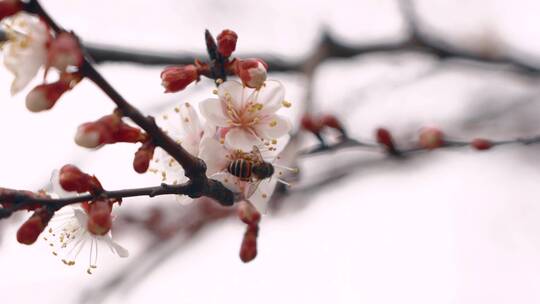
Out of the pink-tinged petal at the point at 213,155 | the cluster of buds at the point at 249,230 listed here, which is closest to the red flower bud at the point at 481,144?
the cluster of buds at the point at 249,230

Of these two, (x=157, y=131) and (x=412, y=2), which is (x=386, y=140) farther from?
(x=157, y=131)

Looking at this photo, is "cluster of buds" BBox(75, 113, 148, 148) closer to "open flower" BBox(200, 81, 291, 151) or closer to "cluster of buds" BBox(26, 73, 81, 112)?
"cluster of buds" BBox(26, 73, 81, 112)

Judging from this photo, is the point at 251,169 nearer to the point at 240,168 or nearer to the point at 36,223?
the point at 240,168

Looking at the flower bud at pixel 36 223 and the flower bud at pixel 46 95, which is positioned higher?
the flower bud at pixel 46 95

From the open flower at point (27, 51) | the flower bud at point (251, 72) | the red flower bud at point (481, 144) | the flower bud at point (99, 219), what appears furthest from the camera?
the red flower bud at point (481, 144)

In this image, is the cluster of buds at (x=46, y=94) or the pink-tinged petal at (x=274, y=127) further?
the pink-tinged petal at (x=274, y=127)

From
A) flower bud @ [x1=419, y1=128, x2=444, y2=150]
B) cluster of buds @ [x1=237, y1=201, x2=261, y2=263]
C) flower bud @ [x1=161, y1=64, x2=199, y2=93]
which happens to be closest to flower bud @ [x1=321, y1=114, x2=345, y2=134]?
flower bud @ [x1=419, y1=128, x2=444, y2=150]

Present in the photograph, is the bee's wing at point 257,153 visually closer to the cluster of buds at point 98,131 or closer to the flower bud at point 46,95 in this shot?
the cluster of buds at point 98,131

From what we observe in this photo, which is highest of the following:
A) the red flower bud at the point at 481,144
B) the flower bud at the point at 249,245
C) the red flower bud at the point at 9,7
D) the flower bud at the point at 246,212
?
the red flower bud at the point at 9,7
